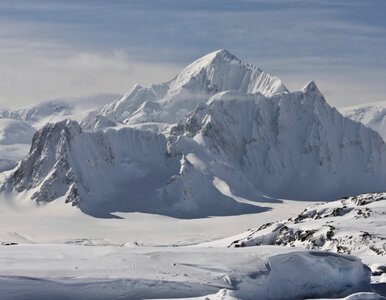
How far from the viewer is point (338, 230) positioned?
130 meters

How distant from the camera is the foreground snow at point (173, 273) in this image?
243ft

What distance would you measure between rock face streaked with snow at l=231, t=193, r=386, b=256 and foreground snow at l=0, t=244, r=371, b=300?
92.3ft

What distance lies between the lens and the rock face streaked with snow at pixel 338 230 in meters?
122

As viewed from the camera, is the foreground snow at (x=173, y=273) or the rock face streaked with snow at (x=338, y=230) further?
the rock face streaked with snow at (x=338, y=230)

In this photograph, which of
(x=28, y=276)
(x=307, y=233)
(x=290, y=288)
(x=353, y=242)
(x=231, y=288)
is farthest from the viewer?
(x=307, y=233)

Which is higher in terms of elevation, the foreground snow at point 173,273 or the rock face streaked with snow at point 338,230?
the rock face streaked with snow at point 338,230

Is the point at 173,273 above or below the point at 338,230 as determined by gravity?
below

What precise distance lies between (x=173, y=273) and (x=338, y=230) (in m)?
55.9

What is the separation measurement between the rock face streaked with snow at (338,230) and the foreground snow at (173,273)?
28.1m

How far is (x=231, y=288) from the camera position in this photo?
78938 mm

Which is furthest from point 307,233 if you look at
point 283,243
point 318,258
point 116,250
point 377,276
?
point 116,250

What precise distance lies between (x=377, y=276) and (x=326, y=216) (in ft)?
182

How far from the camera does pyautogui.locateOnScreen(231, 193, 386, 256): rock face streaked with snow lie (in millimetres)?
121750

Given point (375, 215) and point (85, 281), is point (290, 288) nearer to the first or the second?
point (85, 281)
